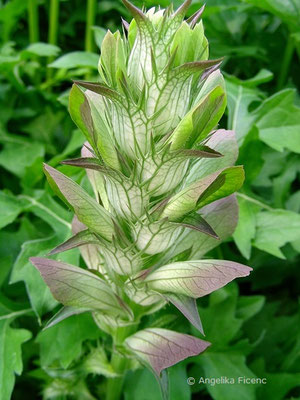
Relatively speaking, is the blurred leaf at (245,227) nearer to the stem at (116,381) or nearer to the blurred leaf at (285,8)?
the stem at (116,381)

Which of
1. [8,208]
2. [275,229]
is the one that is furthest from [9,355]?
[275,229]

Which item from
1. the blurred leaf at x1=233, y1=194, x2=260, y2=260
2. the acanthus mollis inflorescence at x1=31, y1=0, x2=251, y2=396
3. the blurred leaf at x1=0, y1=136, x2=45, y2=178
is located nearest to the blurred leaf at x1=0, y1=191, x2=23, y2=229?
the blurred leaf at x1=0, y1=136, x2=45, y2=178

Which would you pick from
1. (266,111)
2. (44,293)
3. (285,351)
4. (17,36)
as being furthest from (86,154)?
(17,36)

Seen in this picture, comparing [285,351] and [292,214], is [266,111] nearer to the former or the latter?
[292,214]

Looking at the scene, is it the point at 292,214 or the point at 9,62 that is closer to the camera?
the point at 292,214

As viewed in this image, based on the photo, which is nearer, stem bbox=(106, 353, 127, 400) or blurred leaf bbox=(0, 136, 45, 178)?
stem bbox=(106, 353, 127, 400)

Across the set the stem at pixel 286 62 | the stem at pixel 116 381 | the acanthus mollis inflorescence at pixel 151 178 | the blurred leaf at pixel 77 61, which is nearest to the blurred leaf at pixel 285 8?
the stem at pixel 286 62

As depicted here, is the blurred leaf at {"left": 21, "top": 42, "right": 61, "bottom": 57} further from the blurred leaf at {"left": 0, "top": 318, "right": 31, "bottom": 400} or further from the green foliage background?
the blurred leaf at {"left": 0, "top": 318, "right": 31, "bottom": 400}
